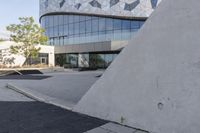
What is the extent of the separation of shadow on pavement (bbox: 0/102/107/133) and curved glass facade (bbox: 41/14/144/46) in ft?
97.6

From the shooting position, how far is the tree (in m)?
32.1

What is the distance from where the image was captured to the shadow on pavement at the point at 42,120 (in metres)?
4.33

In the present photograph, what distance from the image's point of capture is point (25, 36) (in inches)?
1272

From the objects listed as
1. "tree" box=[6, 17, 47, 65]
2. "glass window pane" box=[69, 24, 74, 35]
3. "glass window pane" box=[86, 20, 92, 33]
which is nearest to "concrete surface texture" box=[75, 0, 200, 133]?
"tree" box=[6, 17, 47, 65]

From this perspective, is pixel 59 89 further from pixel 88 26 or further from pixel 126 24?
pixel 88 26

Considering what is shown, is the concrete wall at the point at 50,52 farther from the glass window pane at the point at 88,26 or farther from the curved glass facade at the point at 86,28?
the glass window pane at the point at 88,26

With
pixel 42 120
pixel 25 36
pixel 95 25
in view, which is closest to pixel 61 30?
pixel 95 25

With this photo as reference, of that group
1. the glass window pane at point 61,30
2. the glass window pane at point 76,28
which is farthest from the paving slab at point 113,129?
the glass window pane at point 61,30

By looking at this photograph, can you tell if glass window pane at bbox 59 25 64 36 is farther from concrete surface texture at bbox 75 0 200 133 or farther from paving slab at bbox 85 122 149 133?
paving slab at bbox 85 122 149 133

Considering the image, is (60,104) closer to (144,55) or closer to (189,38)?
(144,55)

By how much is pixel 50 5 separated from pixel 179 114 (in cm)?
4729

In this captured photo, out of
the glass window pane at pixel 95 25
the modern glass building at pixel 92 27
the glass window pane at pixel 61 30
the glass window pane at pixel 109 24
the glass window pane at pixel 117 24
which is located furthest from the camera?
the glass window pane at pixel 61 30

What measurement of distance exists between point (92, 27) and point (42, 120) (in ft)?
116

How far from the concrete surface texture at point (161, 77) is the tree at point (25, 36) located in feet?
98.9
